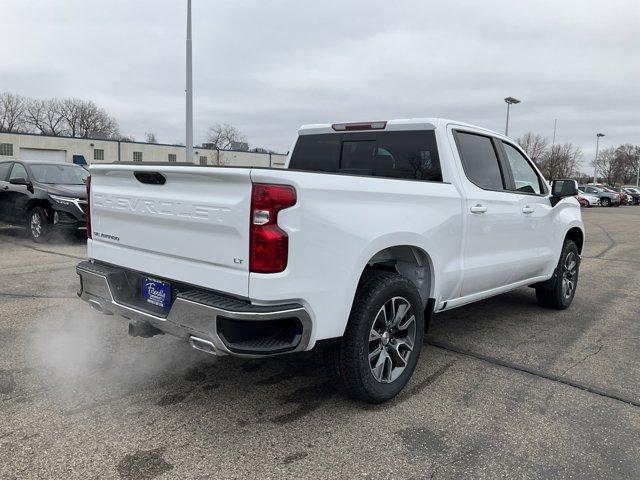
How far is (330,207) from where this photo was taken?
2.93 metres

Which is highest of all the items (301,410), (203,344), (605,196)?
(203,344)

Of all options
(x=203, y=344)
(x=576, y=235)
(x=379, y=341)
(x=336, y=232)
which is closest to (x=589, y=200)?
(x=576, y=235)

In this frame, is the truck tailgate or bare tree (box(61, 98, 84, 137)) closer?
the truck tailgate

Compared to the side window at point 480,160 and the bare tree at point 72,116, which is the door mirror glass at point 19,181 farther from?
the bare tree at point 72,116

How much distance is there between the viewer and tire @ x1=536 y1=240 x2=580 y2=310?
Result: 19.4 ft

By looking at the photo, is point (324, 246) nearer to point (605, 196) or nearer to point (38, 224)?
point (38, 224)

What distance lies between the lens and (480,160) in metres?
4.57

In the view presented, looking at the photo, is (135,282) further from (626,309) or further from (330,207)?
(626,309)

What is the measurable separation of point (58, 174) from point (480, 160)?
9.48 m

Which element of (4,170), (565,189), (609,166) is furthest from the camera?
(609,166)

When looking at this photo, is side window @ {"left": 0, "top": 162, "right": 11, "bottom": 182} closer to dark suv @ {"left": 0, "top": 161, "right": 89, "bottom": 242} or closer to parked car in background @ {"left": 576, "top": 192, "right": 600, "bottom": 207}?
dark suv @ {"left": 0, "top": 161, "right": 89, "bottom": 242}

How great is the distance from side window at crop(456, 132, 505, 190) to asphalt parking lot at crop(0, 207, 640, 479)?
147 centimetres

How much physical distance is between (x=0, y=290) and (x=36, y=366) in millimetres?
2814

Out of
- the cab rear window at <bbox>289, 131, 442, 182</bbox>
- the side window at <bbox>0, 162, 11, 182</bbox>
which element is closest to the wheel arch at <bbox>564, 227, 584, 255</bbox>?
the cab rear window at <bbox>289, 131, 442, 182</bbox>
